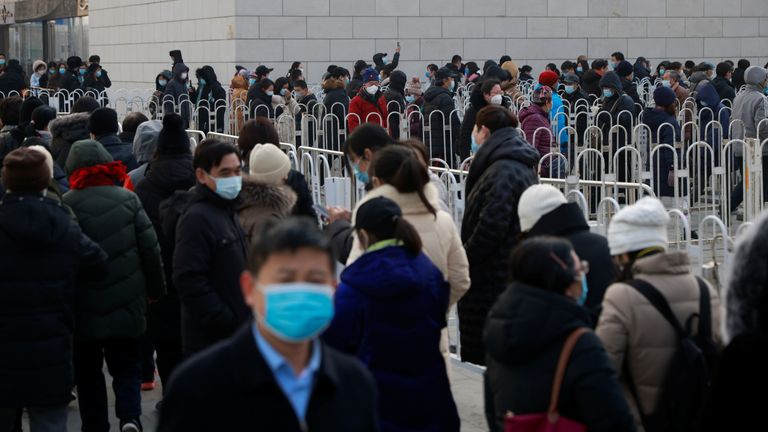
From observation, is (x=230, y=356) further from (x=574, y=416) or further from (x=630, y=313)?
(x=630, y=313)

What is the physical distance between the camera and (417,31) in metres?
30.5

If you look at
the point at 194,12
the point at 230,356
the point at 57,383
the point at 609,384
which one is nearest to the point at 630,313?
the point at 609,384

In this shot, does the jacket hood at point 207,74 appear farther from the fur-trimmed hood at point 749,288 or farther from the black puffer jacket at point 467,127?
the fur-trimmed hood at point 749,288

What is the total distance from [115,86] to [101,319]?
30176mm

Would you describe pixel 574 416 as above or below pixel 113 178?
below

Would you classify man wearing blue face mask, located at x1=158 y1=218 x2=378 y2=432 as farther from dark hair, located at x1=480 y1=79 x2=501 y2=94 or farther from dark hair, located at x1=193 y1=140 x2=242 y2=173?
dark hair, located at x1=480 y1=79 x2=501 y2=94

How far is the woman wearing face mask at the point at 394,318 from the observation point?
17.0 feet

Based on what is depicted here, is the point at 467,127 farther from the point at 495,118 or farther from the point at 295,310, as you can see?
the point at 295,310

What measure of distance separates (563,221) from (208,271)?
1656mm

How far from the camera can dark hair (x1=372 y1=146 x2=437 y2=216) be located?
19.6 feet

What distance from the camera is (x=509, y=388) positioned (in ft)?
14.9

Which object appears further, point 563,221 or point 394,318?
point 563,221

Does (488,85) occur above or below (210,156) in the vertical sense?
above

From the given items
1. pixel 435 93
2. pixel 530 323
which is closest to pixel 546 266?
pixel 530 323
